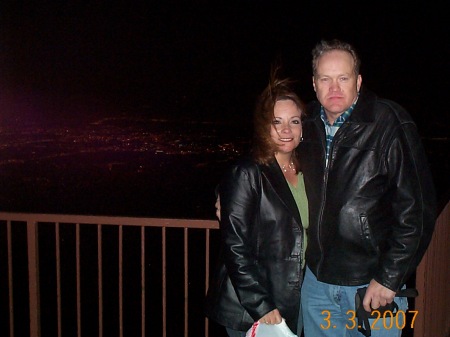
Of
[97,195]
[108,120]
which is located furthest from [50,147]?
[108,120]

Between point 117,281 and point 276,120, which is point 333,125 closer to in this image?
point 276,120

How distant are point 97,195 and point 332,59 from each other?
3437 cm

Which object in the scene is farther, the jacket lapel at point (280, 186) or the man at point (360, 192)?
the jacket lapel at point (280, 186)

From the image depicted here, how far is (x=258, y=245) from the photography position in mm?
2779

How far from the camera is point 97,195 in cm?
3566

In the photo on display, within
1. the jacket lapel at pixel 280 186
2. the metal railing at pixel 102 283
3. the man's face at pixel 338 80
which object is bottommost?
the metal railing at pixel 102 283

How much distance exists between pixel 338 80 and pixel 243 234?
96cm

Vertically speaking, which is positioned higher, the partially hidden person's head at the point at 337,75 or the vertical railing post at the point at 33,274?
the partially hidden person's head at the point at 337,75

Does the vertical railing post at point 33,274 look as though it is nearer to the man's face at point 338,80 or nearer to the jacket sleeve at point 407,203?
the man's face at point 338,80

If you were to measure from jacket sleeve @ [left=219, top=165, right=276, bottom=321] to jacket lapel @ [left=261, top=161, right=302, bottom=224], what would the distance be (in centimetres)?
6

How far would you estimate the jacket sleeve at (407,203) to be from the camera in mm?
2529

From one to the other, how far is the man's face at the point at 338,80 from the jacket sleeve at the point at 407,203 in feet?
1.06

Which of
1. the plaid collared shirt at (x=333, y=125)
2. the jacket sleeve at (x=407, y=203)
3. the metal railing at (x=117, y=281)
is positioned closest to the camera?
the jacket sleeve at (x=407, y=203)

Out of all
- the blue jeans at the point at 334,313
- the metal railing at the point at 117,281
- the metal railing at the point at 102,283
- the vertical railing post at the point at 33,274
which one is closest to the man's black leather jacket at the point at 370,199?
the blue jeans at the point at 334,313
